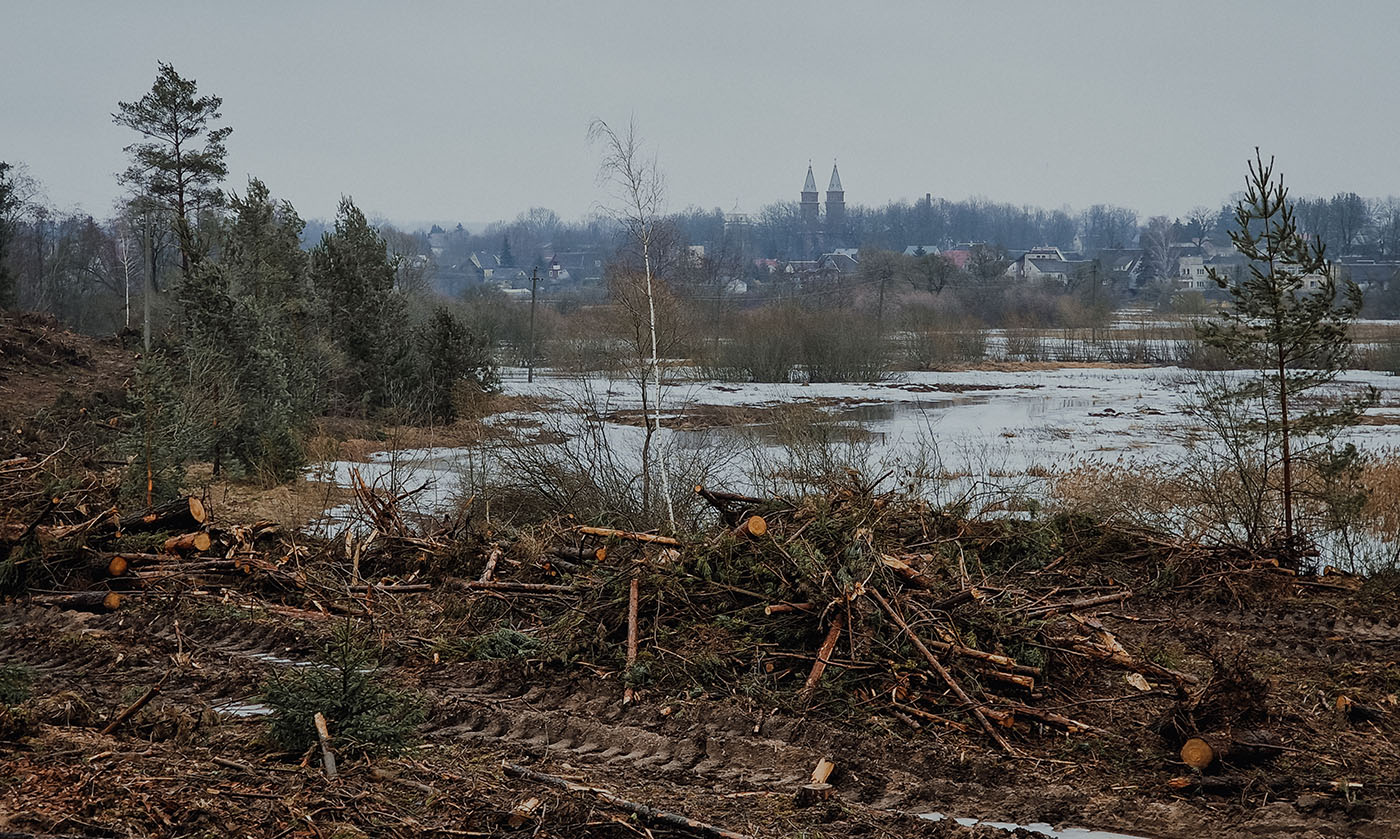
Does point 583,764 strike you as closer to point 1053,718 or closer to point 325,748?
point 325,748

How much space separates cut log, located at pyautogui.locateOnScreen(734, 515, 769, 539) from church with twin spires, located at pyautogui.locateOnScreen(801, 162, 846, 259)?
129m

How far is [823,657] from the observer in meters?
6.36

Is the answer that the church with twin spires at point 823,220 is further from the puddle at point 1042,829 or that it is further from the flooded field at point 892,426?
the puddle at point 1042,829

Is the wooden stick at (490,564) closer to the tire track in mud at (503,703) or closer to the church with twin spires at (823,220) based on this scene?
the tire track in mud at (503,703)

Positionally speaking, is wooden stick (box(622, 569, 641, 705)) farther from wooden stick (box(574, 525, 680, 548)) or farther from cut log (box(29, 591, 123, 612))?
cut log (box(29, 591, 123, 612))

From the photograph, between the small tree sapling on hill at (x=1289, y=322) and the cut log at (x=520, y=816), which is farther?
the small tree sapling on hill at (x=1289, y=322)

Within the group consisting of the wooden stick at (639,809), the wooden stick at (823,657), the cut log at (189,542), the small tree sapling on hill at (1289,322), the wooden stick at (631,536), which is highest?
the small tree sapling on hill at (1289,322)

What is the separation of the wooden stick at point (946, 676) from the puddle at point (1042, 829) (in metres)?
0.84

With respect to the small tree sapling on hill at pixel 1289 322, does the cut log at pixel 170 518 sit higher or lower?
lower

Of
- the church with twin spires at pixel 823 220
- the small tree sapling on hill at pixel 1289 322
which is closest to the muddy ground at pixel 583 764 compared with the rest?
the small tree sapling on hill at pixel 1289 322

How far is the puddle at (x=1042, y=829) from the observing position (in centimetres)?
459

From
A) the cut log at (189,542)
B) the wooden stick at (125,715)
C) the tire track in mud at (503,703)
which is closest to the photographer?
the wooden stick at (125,715)

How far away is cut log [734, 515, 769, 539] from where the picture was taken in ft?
23.7

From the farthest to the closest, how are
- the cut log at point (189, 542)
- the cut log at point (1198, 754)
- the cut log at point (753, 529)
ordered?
the cut log at point (189, 542)
the cut log at point (753, 529)
the cut log at point (1198, 754)
